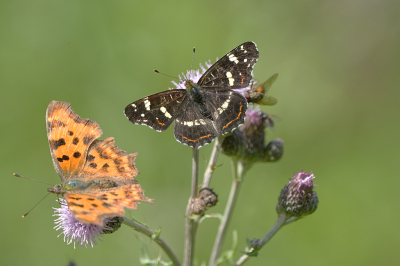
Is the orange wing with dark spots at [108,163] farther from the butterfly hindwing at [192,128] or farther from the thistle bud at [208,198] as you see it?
the thistle bud at [208,198]

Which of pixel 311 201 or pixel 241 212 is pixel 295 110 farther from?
pixel 311 201

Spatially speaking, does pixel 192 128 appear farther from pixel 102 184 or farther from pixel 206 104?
pixel 102 184

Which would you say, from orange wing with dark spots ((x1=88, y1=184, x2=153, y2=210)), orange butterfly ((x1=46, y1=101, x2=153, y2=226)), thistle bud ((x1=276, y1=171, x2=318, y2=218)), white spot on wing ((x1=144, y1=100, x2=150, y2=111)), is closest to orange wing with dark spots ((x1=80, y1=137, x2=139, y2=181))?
orange butterfly ((x1=46, y1=101, x2=153, y2=226))

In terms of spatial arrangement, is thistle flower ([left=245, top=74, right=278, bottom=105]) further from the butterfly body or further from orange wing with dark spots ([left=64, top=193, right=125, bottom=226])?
orange wing with dark spots ([left=64, top=193, right=125, bottom=226])

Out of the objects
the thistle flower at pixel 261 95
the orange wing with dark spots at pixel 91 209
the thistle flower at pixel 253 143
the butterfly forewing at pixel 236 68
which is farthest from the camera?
the thistle flower at pixel 253 143

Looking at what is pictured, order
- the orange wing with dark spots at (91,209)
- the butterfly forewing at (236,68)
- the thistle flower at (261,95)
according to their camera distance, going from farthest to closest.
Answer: the thistle flower at (261,95), the butterfly forewing at (236,68), the orange wing with dark spots at (91,209)

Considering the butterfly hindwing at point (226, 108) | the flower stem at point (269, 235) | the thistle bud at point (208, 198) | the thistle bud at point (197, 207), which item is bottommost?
the flower stem at point (269, 235)

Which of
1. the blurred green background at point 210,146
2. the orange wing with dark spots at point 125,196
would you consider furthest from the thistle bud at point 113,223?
the blurred green background at point 210,146
